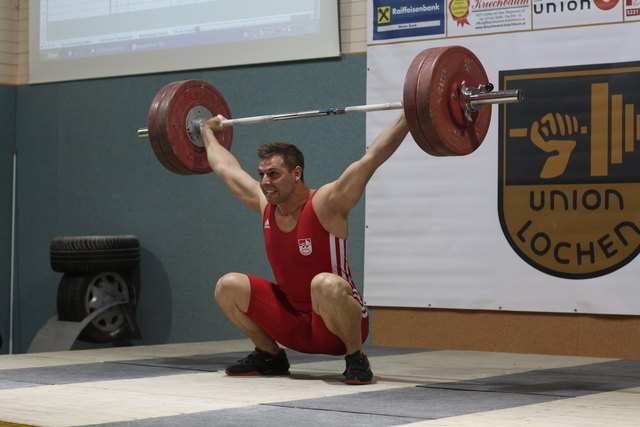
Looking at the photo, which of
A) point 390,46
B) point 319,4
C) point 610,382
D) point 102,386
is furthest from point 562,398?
point 319,4

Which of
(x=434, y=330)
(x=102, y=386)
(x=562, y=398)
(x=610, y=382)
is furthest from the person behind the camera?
(x=434, y=330)

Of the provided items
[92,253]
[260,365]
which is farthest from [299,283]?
[92,253]

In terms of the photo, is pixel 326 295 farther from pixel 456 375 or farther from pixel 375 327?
pixel 375 327

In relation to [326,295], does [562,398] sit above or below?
below

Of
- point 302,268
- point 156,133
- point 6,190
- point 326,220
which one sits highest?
point 156,133

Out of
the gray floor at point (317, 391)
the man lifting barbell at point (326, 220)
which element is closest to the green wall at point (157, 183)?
the gray floor at point (317, 391)

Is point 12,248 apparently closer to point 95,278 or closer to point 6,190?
point 6,190

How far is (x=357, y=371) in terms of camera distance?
11.2 feet

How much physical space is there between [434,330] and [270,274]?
1.05 metres

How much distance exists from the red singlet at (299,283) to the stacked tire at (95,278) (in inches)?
91.8

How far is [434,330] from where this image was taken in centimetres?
504

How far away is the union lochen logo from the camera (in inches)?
180

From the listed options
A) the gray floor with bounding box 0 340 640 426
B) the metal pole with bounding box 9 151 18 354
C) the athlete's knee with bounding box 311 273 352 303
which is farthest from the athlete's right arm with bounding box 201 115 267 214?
the metal pole with bounding box 9 151 18 354

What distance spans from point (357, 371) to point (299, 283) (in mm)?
396
